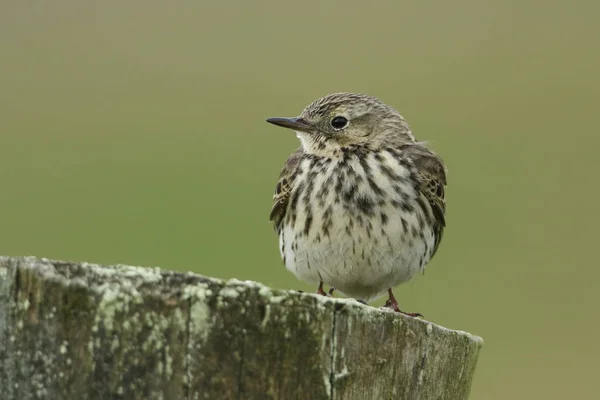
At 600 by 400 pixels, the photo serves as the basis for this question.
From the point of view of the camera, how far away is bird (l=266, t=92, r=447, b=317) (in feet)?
21.0

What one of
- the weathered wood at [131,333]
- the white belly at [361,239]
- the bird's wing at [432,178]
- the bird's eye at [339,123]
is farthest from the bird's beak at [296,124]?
the weathered wood at [131,333]

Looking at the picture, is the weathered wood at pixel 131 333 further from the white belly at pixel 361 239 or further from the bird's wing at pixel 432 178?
the bird's wing at pixel 432 178

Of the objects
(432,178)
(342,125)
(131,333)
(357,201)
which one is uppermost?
(342,125)

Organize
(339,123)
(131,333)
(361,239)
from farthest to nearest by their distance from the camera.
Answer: (339,123) < (361,239) < (131,333)

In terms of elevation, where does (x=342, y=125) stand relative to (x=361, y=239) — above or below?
above

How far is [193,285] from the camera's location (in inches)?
106

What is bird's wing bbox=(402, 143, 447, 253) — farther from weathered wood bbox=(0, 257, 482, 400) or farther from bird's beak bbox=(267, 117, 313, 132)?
weathered wood bbox=(0, 257, 482, 400)

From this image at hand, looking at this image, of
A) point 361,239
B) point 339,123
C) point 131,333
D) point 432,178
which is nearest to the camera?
point 131,333

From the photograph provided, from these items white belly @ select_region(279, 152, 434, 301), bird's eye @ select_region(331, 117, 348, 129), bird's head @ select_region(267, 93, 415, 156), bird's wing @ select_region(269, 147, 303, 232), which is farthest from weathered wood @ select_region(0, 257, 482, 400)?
bird's eye @ select_region(331, 117, 348, 129)

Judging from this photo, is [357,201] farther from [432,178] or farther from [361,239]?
[432,178]

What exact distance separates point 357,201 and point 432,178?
73 centimetres

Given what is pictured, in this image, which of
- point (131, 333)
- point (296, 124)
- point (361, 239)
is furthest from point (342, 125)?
point (131, 333)

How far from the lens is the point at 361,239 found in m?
6.34

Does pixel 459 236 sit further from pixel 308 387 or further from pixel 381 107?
pixel 308 387
